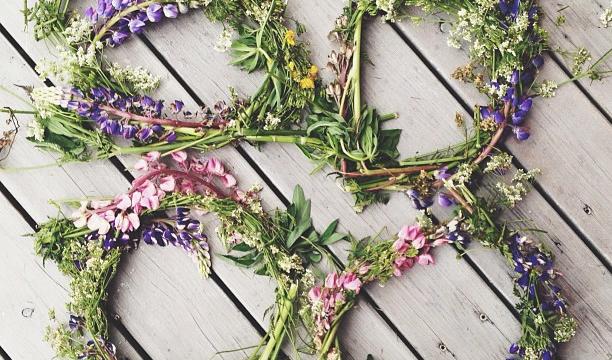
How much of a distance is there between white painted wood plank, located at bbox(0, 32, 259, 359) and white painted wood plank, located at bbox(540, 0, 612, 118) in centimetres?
110

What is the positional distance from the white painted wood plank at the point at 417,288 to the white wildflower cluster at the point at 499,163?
19 centimetres

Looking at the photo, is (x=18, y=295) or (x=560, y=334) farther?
(x=18, y=295)

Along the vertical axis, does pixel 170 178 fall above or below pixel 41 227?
below

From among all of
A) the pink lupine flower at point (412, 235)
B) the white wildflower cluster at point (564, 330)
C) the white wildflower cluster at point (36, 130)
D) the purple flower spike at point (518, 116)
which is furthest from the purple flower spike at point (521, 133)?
the white wildflower cluster at point (36, 130)

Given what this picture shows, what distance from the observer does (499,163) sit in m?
1.74

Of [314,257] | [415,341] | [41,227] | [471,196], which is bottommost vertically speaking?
[415,341]

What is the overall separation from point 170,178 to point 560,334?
104 cm

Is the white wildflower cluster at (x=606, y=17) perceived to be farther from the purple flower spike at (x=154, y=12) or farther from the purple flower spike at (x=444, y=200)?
the purple flower spike at (x=154, y=12)

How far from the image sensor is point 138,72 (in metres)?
1.80

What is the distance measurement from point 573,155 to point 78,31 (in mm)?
1308

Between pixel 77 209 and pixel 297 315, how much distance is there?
64cm

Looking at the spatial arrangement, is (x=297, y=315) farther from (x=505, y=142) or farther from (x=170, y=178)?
(x=505, y=142)

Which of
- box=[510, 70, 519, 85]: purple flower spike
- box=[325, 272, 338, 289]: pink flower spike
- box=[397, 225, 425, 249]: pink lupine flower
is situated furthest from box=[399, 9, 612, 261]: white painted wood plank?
box=[325, 272, 338, 289]: pink flower spike

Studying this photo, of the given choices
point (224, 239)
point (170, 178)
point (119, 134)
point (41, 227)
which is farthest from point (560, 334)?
point (41, 227)
